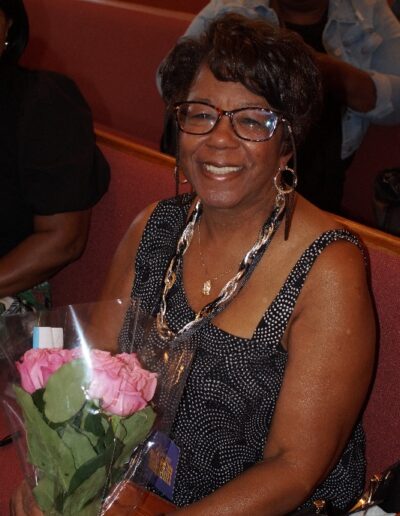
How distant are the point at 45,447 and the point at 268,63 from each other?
2.18 feet

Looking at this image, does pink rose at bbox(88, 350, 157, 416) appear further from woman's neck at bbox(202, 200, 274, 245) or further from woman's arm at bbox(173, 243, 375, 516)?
woman's neck at bbox(202, 200, 274, 245)

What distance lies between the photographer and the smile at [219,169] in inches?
50.2

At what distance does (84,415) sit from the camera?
92 centimetres

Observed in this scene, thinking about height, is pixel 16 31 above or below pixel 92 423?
above

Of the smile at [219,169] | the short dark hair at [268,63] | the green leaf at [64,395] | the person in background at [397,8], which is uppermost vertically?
the short dark hair at [268,63]

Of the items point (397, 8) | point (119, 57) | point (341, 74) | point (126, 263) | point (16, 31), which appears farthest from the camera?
point (119, 57)

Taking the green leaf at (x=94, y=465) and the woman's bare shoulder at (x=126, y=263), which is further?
the woman's bare shoulder at (x=126, y=263)

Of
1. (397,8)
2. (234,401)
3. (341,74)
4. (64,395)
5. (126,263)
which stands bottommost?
(234,401)

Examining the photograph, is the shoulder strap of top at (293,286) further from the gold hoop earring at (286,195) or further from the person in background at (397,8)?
the person in background at (397,8)

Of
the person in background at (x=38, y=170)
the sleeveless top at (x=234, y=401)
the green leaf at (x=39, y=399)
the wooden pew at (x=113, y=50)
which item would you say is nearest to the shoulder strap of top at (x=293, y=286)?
the sleeveless top at (x=234, y=401)

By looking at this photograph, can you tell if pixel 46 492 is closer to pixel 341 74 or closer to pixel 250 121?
pixel 250 121

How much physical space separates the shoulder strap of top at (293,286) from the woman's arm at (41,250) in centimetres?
68

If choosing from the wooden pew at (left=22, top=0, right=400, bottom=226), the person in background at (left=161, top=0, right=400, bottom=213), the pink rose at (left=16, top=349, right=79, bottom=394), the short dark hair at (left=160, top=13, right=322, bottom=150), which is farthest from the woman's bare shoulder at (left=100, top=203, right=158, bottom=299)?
the wooden pew at (left=22, top=0, right=400, bottom=226)

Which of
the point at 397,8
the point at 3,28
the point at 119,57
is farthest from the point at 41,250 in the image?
the point at 119,57
